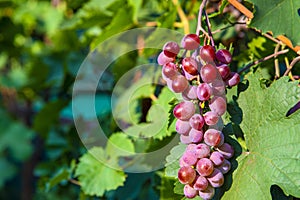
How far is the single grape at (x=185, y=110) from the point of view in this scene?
1.75ft

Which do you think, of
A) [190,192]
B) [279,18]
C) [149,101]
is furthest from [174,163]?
[149,101]

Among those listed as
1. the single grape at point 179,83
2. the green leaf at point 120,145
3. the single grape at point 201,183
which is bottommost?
the green leaf at point 120,145

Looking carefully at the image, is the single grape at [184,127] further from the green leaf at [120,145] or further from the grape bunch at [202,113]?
the green leaf at [120,145]

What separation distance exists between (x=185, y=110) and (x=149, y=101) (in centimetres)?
54

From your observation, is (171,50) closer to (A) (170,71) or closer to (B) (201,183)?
(A) (170,71)

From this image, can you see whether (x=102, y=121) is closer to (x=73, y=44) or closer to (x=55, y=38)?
(x=73, y=44)

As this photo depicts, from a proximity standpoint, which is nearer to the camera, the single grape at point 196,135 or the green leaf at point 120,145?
the single grape at point 196,135

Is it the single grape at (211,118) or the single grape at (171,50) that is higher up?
the single grape at (171,50)

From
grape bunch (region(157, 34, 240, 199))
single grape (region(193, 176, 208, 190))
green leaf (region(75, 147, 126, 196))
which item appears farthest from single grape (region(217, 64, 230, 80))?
green leaf (region(75, 147, 126, 196))

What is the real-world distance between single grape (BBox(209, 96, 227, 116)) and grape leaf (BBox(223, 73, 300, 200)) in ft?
0.15

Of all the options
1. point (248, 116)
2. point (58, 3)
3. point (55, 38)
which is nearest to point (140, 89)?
point (248, 116)

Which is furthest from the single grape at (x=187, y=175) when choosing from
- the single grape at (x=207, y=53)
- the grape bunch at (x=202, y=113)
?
the single grape at (x=207, y=53)

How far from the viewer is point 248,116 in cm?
57

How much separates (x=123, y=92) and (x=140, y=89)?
0.11 meters
